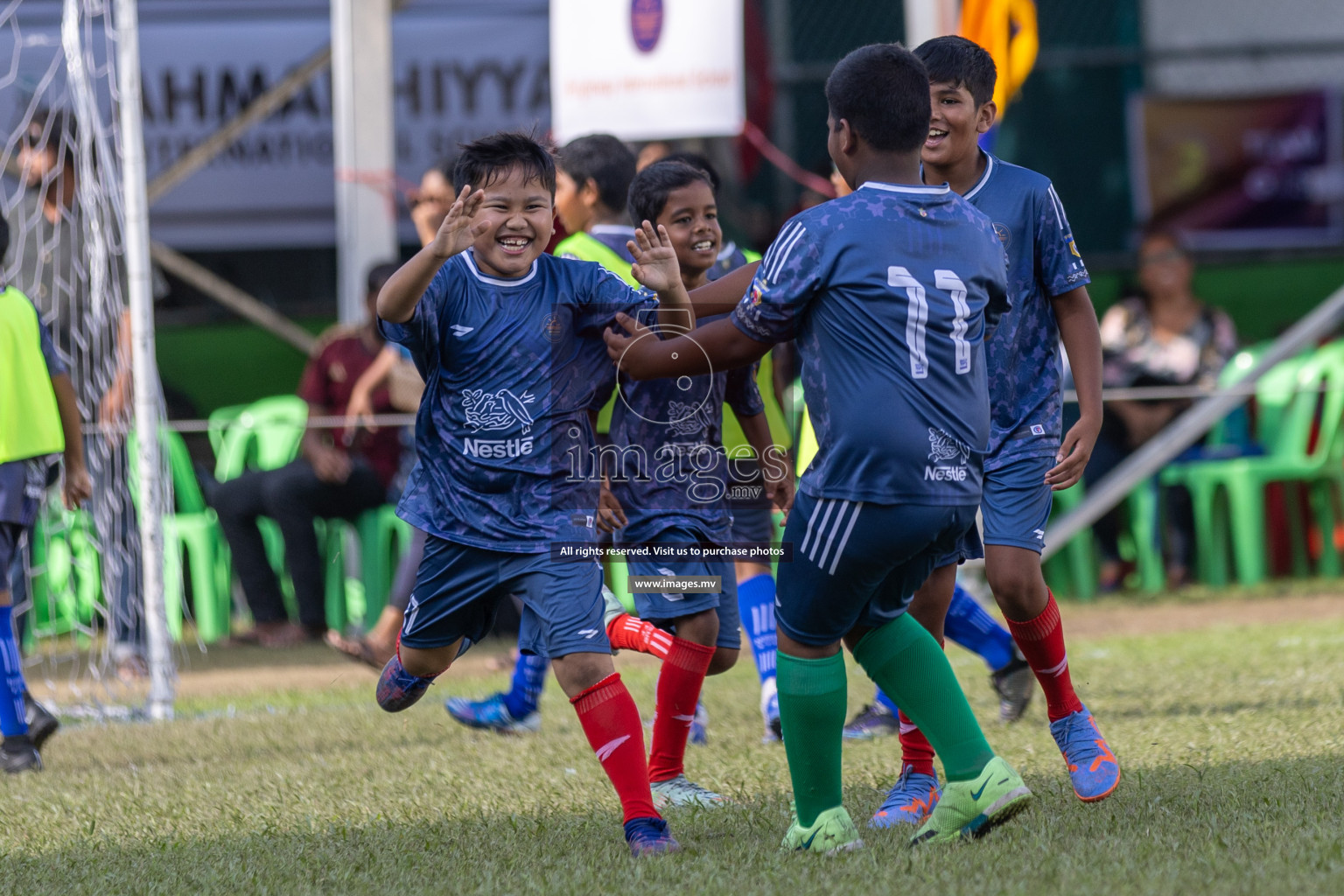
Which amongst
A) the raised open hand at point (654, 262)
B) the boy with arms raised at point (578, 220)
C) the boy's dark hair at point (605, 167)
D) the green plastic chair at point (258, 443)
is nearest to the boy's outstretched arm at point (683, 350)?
the raised open hand at point (654, 262)

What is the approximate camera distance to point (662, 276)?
3592 millimetres

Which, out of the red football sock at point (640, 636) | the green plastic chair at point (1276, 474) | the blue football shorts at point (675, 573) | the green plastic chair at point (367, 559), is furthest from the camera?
the green plastic chair at point (1276, 474)

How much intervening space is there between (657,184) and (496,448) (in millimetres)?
1107

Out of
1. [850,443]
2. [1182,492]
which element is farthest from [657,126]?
[850,443]

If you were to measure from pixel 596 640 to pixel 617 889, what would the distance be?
2.10 ft

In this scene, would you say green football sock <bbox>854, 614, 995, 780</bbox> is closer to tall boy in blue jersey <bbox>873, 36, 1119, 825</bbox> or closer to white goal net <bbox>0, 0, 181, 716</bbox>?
tall boy in blue jersey <bbox>873, 36, 1119, 825</bbox>

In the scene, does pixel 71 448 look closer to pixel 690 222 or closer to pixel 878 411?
pixel 690 222

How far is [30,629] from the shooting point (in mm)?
8086

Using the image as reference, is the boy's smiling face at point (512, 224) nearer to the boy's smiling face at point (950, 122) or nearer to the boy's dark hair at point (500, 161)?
the boy's dark hair at point (500, 161)

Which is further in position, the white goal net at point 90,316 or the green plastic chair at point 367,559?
the green plastic chair at point 367,559

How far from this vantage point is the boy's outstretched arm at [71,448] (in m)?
5.62

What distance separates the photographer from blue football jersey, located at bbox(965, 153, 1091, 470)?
4078 millimetres

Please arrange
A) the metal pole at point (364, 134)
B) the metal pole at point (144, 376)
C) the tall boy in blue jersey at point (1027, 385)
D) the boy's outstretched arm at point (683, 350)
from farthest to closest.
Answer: the metal pole at point (364, 134), the metal pole at point (144, 376), the tall boy in blue jersey at point (1027, 385), the boy's outstretched arm at point (683, 350)

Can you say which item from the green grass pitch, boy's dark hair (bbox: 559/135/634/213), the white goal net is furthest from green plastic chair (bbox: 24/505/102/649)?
boy's dark hair (bbox: 559/135/634/213)
